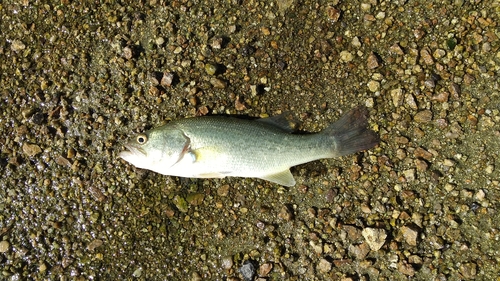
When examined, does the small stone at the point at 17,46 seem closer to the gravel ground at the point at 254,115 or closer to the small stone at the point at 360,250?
the gravel ground at the point at 254,115

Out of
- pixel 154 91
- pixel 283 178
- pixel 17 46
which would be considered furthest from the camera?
pixel 17 46

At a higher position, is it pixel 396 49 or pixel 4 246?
pixel 396 49

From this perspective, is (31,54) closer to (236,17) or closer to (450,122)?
(236,17)

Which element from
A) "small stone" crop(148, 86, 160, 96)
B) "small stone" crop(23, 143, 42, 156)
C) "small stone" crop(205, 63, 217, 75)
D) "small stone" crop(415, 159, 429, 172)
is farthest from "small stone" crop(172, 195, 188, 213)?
"small stone" crop(415, 159, 429, 172)

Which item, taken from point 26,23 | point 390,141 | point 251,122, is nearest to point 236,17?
point 251,122

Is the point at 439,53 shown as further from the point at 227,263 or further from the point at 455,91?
the point at 227,263

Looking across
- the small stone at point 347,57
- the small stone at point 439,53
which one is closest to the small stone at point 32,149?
the small stone at point 347,57

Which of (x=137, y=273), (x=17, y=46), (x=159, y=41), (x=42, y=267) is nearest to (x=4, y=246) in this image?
(x=42, y=267)
